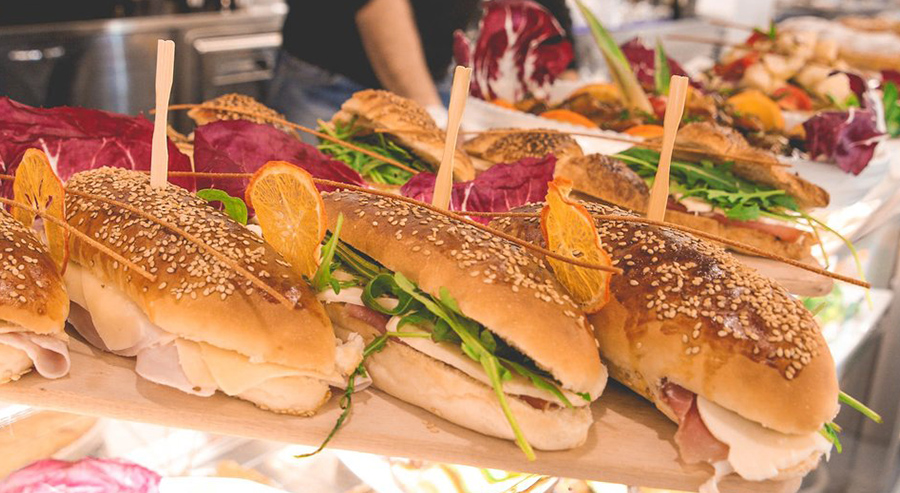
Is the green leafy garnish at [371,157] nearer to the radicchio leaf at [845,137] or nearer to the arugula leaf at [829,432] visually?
the arugula leaf at [829,432]

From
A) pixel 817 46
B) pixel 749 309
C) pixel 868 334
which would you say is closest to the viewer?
pixel 749 309

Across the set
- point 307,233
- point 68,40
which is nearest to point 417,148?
point 307,233

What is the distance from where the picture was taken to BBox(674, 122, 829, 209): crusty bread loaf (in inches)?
99.0

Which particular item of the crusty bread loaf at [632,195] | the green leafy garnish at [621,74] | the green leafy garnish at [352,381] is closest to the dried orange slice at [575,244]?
the green leafy garnish at [352,381]

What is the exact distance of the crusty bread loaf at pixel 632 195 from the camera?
2.32 metres

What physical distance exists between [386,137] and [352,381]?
137 cm

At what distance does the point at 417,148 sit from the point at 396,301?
1110 millimetres

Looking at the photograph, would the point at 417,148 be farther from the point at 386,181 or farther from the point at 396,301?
the point at 396,301

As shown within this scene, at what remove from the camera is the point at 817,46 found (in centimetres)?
479

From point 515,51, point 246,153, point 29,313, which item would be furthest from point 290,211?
point 515,51

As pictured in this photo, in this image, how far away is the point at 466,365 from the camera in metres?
1.39

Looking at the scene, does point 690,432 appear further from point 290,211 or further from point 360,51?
point 360,51

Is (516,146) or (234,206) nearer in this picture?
(234,206)

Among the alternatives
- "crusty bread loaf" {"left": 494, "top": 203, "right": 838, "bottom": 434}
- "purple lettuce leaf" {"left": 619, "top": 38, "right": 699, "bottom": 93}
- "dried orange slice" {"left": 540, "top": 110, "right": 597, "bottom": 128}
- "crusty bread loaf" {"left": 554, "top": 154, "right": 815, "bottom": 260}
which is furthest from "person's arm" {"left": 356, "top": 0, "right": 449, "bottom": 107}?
"crusty bread loaf" {"left": 494, "top": 203, "right": 838, "bottom": 434}
